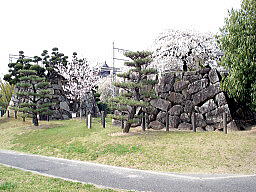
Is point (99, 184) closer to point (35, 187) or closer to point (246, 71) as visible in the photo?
point (35, 187)

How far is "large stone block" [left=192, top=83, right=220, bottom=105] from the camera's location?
15.2 metres

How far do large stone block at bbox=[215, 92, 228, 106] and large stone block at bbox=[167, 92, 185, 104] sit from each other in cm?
207

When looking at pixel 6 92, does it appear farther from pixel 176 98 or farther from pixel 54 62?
pixel 176 98

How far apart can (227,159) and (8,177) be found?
7315 millimetres

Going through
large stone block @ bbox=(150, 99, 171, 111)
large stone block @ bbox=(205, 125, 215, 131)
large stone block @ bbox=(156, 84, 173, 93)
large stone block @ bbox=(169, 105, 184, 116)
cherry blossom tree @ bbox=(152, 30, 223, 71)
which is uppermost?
A: cherry blossom tree @ bbox=(152, 30, 223, 71)

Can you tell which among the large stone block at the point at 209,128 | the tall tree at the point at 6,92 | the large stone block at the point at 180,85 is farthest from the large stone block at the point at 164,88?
the tall tree at the point at 6,92

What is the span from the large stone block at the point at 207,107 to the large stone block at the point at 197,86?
0.94m

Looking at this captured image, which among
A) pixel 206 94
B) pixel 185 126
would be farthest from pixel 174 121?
pixel 206 94

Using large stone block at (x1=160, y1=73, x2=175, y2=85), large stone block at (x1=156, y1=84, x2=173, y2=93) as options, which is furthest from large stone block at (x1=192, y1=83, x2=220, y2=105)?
large stone block at (x1=160, y1=73, x2=175, y2=85)

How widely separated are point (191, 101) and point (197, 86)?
0.96 m

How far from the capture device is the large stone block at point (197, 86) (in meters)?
15.6

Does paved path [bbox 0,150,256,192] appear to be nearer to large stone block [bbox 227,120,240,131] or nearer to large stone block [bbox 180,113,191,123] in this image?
large stone block [bbox 227,120,240,131]

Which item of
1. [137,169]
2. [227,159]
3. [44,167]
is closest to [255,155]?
[227,159]

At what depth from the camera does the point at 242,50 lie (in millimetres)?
12562
